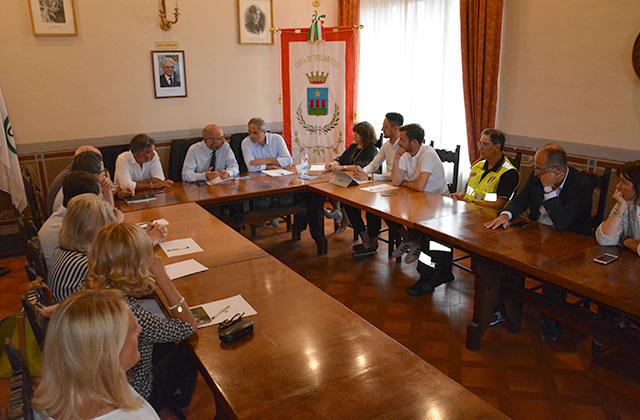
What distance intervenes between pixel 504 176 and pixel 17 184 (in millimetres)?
4570

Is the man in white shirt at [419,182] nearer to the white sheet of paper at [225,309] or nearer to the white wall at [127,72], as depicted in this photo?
the white sheet of paper at [225,309]

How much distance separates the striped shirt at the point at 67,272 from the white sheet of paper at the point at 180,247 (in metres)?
0.63

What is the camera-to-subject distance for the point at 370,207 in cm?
366

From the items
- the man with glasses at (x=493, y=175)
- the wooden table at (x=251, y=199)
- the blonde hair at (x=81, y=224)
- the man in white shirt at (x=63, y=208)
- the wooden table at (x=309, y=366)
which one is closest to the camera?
the wooden table at (x=309, y=366)

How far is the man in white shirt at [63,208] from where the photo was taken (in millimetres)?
2775

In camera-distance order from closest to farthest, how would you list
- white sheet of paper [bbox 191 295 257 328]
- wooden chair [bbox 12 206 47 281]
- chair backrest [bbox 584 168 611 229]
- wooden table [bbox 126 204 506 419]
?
wooden table [bbox 126 204 506 419] < white sheet of paper [bbox 191 295 257 328] < wooden chair [bbox 12 206 47 281] < chair backrest [bbox 584 168 611 229]

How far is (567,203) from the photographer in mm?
3049

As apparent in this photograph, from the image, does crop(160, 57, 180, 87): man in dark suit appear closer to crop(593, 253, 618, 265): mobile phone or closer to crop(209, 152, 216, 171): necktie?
crop(209, 152, 216, 171): necktie

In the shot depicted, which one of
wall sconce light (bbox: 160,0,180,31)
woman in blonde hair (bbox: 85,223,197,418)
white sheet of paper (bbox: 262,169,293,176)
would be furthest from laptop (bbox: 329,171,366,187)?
wall sconce light (bbox: 160,0,180,31)

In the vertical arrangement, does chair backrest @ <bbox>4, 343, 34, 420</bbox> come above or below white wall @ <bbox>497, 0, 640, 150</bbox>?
below

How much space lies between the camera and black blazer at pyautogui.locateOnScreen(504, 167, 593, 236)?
2.97 metres

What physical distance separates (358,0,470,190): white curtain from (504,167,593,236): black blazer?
194 centimetres

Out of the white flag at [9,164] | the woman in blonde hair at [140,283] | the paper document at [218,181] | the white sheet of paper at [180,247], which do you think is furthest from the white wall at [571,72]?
the white flag at [9,164]

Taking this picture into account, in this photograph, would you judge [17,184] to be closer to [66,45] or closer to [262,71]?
[66,45]
